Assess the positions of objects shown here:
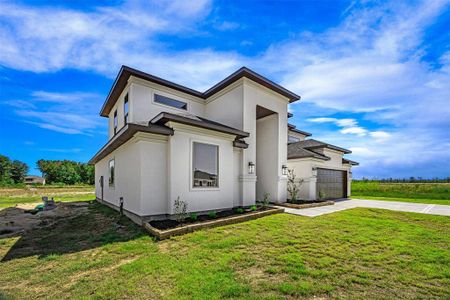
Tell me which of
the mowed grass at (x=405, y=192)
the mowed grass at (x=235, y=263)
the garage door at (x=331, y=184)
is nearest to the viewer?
the mowed grass at (x=235, y=263)

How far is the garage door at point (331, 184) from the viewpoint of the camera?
14.0 metres

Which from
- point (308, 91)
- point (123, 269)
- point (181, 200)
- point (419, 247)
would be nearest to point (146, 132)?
point (181, 200)

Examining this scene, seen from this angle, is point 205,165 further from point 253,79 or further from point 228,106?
point 253,79

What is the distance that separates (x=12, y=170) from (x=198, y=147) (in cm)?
5812

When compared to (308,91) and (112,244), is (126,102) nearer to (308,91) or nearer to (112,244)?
(112,244)

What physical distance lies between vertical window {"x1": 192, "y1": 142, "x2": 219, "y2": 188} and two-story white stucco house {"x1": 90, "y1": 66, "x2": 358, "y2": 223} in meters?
0.04

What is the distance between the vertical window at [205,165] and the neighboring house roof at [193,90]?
3.85 metres

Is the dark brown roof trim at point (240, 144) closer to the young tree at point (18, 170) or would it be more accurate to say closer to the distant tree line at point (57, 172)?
the distant tree line at point (57, 172)

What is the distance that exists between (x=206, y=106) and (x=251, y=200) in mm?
6023

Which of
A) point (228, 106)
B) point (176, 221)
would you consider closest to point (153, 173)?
point (176, 221)

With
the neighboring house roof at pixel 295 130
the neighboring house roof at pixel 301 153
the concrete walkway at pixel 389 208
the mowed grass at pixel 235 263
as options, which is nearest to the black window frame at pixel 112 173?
the mowed grass at pixel 235 263

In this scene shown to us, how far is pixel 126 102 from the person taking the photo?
10.5 meters

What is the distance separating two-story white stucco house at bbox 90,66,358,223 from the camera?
23.9 feet

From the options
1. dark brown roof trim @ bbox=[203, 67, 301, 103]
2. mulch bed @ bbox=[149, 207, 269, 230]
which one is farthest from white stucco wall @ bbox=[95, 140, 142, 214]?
dark brown roof trim @ bbox=[203, 67, 301, 103]
